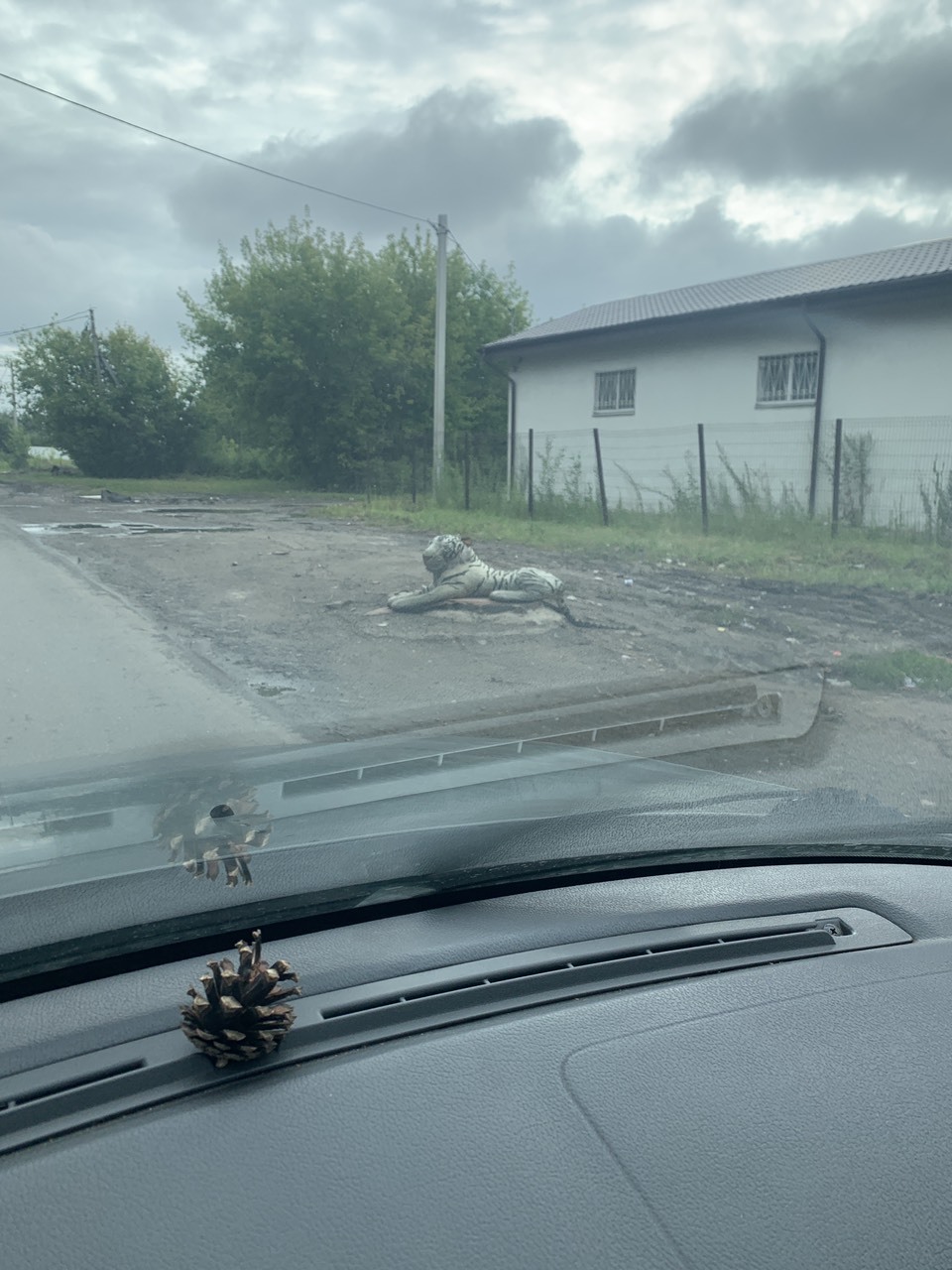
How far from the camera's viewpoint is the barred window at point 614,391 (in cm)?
2509

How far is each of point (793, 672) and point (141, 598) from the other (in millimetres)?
6646

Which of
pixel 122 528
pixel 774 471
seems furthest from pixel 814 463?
pixel 122 528

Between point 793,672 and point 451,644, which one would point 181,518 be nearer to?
point 451,644

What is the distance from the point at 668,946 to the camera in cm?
226

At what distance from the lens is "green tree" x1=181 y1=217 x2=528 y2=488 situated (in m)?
36.0

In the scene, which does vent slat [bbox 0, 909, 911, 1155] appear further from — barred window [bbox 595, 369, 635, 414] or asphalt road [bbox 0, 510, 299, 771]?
barred window [bbox 595, 369, 635, 414]

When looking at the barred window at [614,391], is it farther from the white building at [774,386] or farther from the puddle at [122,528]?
the puddle at [122,528]

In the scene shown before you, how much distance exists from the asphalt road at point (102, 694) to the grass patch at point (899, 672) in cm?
410

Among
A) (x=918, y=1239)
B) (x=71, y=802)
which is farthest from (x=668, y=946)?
(x=71, y=802)

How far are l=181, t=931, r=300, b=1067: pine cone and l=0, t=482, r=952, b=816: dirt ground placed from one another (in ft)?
9.48

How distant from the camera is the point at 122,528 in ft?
65.0

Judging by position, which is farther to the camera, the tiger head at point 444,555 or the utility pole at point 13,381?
the utility pole at point 13,381

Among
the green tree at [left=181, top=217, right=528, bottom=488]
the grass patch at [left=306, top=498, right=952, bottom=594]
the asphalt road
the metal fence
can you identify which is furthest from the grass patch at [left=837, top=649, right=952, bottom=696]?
the green tree at [left=181, top=217, right=528, bottom=488]

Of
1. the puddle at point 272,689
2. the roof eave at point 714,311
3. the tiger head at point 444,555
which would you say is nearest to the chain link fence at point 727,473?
the roof eave at point 714,311
